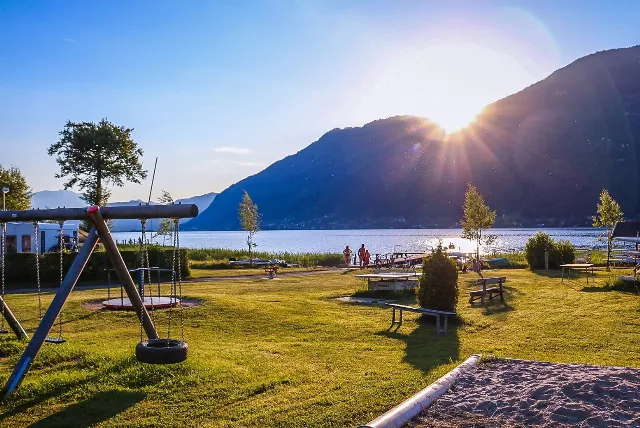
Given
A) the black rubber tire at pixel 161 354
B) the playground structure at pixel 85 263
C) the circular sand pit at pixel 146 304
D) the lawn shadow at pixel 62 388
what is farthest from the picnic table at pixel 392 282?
the black rubber tire at pixel 161 354

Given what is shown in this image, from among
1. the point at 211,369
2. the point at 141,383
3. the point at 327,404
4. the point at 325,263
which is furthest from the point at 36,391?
the point at 325,263

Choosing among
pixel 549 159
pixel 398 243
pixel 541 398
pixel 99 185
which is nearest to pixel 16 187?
pixel 99 185

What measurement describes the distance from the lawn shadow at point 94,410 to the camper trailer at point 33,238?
990 inches

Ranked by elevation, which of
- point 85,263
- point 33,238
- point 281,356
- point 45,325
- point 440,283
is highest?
point 33,238

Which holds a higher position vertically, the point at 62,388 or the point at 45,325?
the point at 45,325

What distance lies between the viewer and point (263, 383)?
276 inches

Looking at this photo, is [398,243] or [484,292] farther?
[398,243]

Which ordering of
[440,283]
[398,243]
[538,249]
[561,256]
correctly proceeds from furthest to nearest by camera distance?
[398,243] → [538,249] → [561,256] → [440,283]

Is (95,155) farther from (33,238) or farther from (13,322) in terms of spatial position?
(13,322)

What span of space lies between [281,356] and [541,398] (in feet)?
13.6

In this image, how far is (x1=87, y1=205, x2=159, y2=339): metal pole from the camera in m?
7.43

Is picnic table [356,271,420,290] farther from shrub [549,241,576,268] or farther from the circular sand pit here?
shrub [549,241,576,268]

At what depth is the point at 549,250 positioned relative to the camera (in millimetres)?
28219

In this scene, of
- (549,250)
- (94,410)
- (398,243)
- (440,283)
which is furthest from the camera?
(398,243)
